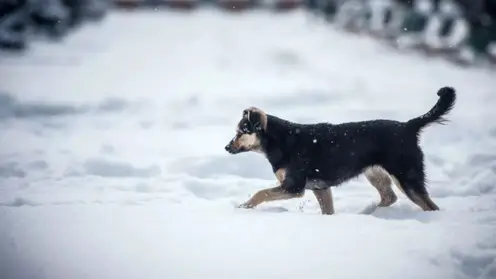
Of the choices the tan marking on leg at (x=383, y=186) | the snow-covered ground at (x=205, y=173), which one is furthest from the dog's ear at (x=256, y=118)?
the tan marking on leg at (x=383, y=186)

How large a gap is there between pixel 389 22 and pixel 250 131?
11.4 m

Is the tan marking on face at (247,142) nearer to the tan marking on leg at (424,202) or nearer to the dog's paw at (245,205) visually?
the dog's paw at (245,205)

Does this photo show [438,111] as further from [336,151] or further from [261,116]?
[261,116]

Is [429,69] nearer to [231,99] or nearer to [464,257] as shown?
[231,99]

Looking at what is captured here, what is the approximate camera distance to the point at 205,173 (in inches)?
224

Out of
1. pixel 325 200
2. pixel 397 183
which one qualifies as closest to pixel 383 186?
pixel 397 183

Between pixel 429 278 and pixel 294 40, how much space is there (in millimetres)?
11248

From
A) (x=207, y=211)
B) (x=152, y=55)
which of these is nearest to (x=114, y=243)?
(x=207, y=211)

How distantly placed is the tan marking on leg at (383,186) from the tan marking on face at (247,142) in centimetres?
80

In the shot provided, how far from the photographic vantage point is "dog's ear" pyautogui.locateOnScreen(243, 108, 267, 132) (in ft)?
14.9

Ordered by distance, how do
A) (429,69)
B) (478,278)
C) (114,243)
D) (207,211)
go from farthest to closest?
(429,69), (207,211), (114,243), (478,278)

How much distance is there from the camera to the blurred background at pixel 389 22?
11180 millimetres

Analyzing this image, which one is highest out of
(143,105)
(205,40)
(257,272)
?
(205,40)

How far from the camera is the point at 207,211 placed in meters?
4.32
